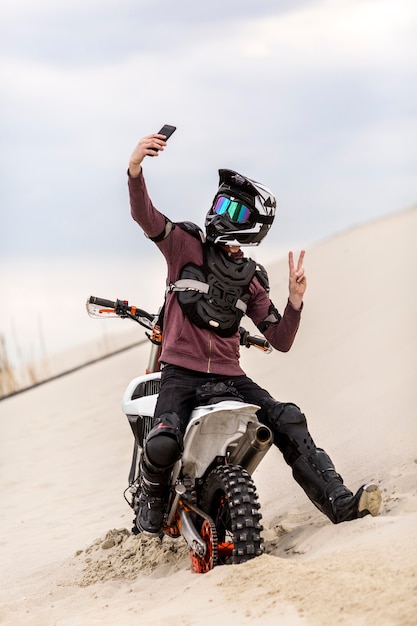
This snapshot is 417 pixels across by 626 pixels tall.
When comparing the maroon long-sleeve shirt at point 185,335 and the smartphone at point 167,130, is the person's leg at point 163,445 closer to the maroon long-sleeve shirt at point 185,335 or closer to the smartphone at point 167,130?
the maroon long-sleeve shirt at point 185,335

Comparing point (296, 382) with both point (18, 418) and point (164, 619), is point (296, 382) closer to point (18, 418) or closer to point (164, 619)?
point (18, 418)

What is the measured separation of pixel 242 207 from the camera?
207 inches

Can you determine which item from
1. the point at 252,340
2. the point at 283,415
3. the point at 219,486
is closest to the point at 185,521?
the point at 219,486

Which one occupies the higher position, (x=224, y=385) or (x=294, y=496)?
(x=224, y=385)

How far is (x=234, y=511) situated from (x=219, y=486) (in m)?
0.22

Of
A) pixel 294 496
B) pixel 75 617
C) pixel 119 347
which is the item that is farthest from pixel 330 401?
pixel 119 347

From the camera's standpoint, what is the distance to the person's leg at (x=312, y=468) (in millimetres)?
4918

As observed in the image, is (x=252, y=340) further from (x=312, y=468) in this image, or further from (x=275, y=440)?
(x=312, y=468)

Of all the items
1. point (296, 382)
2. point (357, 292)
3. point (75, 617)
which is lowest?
point (75, 617)

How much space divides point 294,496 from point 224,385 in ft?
5.38

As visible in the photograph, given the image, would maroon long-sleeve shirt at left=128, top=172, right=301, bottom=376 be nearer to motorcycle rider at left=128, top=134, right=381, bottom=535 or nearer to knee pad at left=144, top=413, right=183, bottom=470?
motorcycle rider at left=128, top=134, right=381, bottom=535

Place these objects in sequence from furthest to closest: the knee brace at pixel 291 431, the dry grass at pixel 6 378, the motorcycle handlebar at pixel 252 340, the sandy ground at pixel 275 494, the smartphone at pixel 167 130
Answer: the dry grass at pixel 6 378 → the motorcycle handlebar at pixel 252 340 → the knee brace at pixel 291 431 → the smartphone at pixel 167 130 → the sandy ground at pixel 275 494

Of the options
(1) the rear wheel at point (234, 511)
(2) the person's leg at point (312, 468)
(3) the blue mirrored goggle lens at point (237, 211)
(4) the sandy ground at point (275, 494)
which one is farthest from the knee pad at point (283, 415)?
(3) the blue mirrored goggle lens at point (237, 211)

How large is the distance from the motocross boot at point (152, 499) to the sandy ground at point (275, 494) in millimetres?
288
